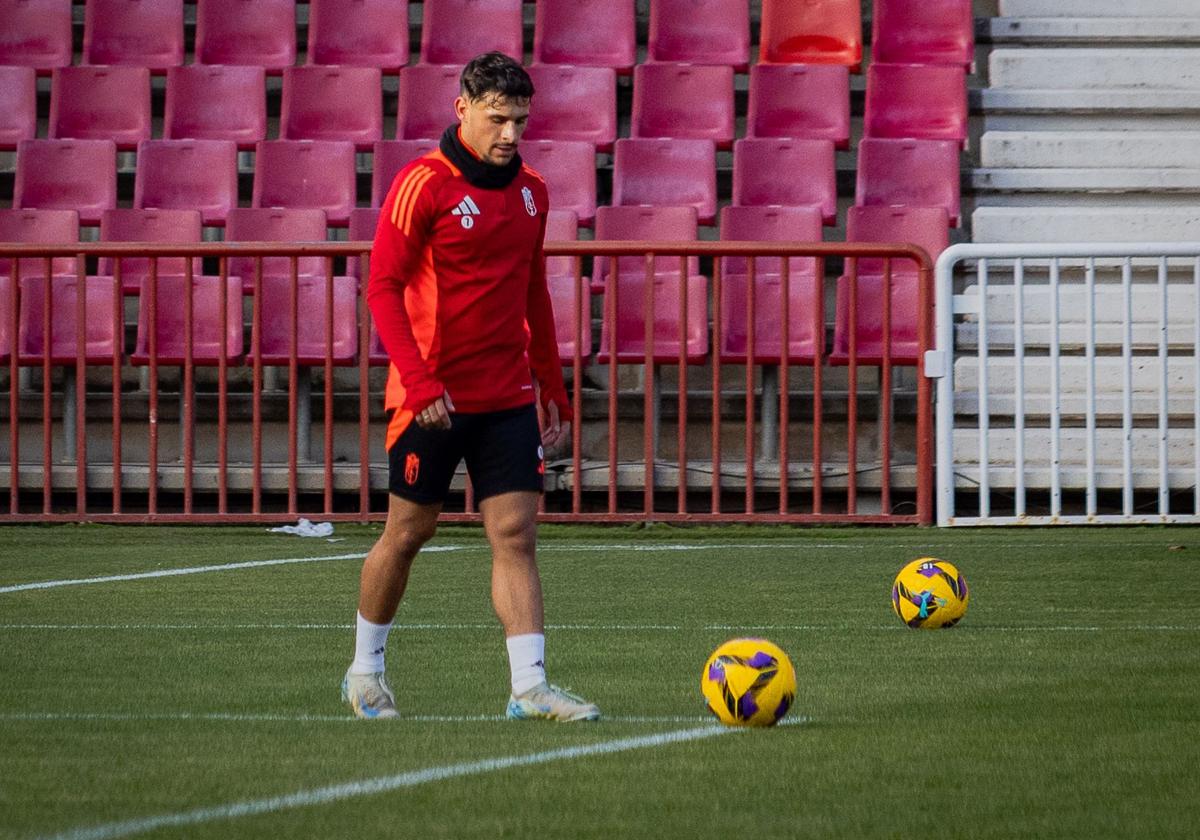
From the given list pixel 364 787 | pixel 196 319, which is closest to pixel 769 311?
pixel 196 319

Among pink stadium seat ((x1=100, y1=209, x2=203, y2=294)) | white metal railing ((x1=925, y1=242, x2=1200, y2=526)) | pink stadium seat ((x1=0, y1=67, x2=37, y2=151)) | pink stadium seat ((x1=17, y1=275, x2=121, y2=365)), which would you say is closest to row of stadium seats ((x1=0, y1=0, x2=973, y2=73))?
pink stadium seat ((x1=0, y1=67, x2=37, y2=151))

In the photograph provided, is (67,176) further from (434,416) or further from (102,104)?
(434,416)

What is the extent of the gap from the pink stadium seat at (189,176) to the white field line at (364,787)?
9.03 meters

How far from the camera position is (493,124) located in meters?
4.84

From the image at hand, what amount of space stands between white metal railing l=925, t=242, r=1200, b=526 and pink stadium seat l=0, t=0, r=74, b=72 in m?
6.59

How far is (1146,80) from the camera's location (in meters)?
13.9

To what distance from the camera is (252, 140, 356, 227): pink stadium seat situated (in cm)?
1297

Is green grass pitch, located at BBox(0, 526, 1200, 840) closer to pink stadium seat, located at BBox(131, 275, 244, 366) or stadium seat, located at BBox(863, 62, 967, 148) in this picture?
pink stadium seat, located at BBox(131, 275, 244, 366)

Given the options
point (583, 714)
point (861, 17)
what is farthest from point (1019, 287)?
point (583, 714)

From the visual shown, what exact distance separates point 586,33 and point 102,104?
326 cm

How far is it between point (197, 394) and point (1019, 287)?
4.78m

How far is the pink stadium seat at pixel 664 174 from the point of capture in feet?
41.9

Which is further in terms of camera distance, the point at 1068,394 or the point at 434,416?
the point at 1068,394

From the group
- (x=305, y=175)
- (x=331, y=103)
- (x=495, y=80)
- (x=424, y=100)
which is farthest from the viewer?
(x=331, y=103)
